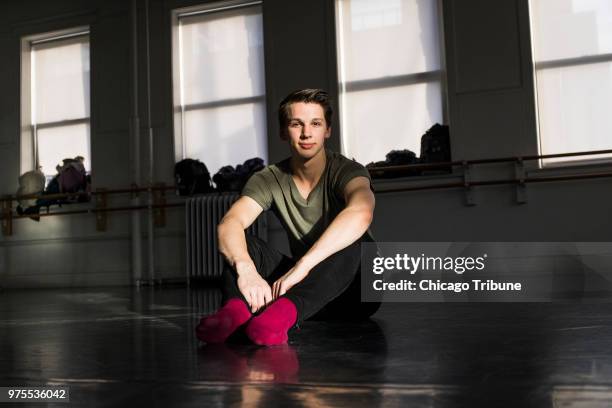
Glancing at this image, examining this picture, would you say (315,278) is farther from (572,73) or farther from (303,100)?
(572,73)

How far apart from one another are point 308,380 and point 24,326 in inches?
68.0

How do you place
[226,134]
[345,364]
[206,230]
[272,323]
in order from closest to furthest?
[345,364] → [272,323] → [206,230] → [226,134]

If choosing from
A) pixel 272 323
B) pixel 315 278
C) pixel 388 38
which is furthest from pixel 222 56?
pixel 272 323

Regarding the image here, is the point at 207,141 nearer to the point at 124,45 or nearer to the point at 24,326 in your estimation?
the point at 124,45

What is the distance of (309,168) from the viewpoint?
6.40 ft

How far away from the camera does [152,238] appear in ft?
20.9

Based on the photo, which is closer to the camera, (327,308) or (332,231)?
(332,231)

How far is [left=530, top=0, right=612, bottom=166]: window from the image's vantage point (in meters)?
5.25

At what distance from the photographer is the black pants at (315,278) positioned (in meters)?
1.64

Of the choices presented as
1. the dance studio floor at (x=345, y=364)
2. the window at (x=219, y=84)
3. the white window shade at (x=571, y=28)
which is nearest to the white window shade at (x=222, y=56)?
the window at (x=219, y=84)

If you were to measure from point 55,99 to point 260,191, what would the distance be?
19.2 ft

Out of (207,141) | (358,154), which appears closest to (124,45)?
(207,141)

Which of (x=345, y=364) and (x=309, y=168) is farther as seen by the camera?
(x=309, y=168)

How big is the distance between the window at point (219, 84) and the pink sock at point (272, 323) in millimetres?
4704
